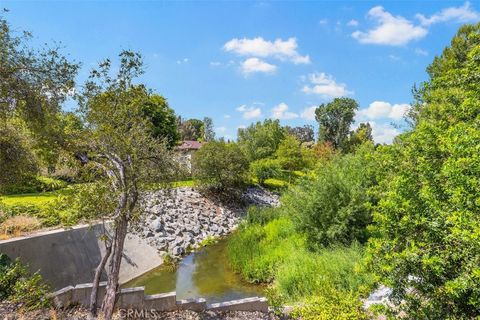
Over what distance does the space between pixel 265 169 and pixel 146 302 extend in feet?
86.7

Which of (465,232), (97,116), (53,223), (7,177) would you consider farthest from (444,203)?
(53,223)

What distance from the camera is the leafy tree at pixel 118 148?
6.24 meters

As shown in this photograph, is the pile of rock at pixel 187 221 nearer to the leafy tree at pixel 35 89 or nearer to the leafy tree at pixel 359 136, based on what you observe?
the leafy tree at pixel 35 89

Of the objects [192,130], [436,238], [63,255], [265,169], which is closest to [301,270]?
[436,238]

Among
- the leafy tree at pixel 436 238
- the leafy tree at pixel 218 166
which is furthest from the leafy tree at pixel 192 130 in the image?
the leafy tree at pixel 436 238

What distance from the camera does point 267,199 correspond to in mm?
29359

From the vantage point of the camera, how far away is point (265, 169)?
109 feet

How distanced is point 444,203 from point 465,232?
100cm

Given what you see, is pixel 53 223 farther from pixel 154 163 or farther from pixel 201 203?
pixel 201 203

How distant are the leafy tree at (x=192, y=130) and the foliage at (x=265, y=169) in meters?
34.6

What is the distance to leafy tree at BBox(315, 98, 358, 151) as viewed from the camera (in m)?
55.3

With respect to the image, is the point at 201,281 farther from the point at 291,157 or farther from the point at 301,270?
the point at 291,157

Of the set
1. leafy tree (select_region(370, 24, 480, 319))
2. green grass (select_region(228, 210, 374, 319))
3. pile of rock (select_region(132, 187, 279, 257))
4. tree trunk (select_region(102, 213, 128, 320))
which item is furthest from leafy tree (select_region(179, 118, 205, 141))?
leafy tree (select_region(370, 24, 480, 319))

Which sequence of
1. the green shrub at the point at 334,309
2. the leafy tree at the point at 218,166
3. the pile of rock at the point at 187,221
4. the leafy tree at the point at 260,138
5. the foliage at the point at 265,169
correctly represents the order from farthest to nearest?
the leafy tree at the point at 260,138
the foliage at the point at 265,169
the leafy tree at the point at 218,166
the pile of rock at the point at 187,221
the green shrub at the point at 334,309
